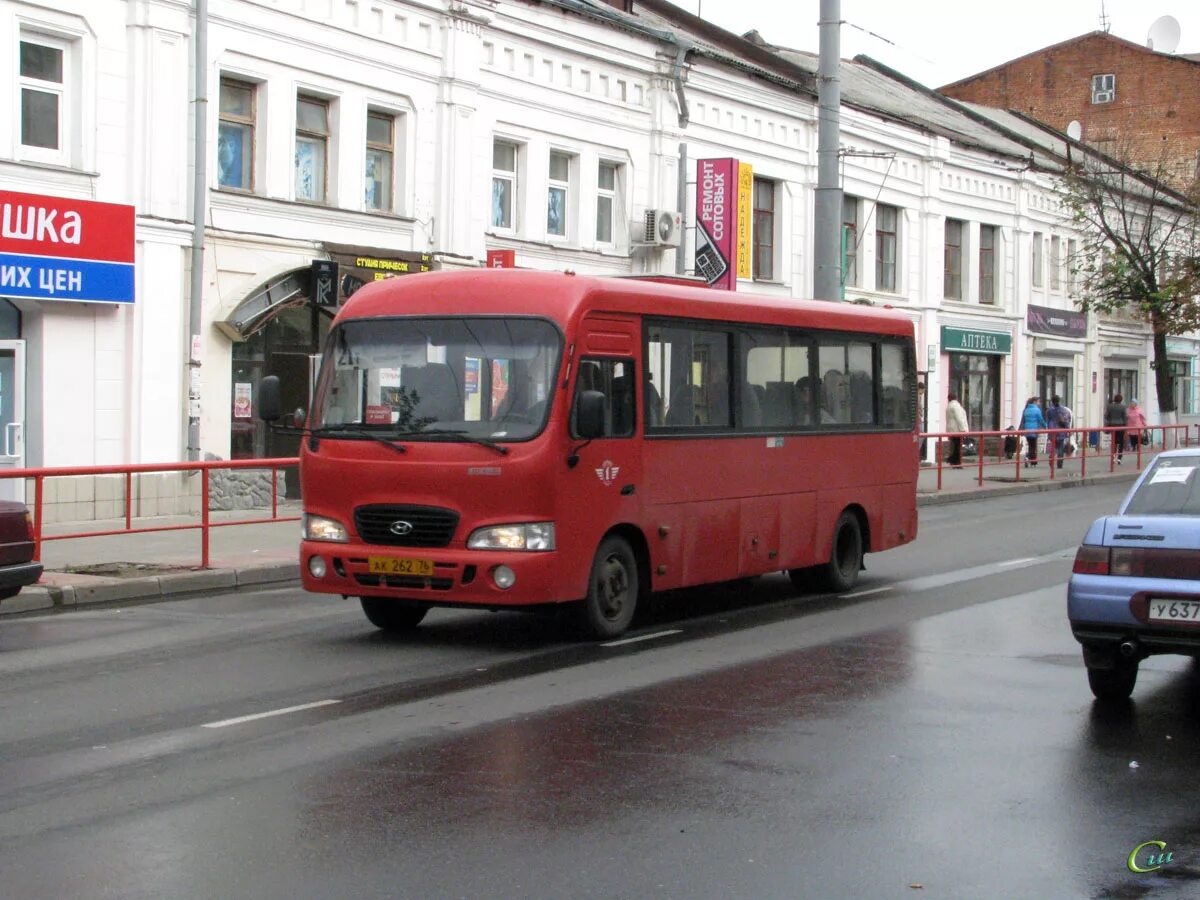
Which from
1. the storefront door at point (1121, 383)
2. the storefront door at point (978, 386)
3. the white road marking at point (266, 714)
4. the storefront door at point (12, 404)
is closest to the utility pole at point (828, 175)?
the storefront door at point (12, 404)

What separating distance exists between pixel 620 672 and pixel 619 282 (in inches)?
124

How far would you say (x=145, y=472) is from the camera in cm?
1530

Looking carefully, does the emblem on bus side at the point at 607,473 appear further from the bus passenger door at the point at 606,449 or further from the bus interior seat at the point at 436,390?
the bus interior seat at the point at 436,390

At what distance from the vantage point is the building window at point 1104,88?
2564 inches

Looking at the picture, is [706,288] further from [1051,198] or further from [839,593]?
[1051,198]

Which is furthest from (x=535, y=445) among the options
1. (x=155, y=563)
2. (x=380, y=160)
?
(x=380, y=160)

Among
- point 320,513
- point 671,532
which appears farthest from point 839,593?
point 320,513

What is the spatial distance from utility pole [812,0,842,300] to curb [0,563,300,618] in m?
8.93

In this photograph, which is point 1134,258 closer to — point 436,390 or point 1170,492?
point 436,390

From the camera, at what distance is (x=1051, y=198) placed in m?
48.2

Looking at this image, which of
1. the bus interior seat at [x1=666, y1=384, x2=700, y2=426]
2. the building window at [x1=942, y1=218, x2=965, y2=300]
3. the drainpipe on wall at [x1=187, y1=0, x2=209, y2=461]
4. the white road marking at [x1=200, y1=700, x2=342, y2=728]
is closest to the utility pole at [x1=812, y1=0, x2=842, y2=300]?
the drainpipe on wall at [x1=187, y1=0, x2=209, y2=461]

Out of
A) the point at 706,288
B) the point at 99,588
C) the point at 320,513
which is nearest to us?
the point at 320,513

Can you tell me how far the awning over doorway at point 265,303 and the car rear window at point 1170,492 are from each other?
15049 mm

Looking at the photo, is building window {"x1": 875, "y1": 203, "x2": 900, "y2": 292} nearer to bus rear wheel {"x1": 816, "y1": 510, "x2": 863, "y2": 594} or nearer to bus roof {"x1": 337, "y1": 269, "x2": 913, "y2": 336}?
bus rear wheel {"x1": 816, "y1": 510, "x2": 863, "y2": 594}
